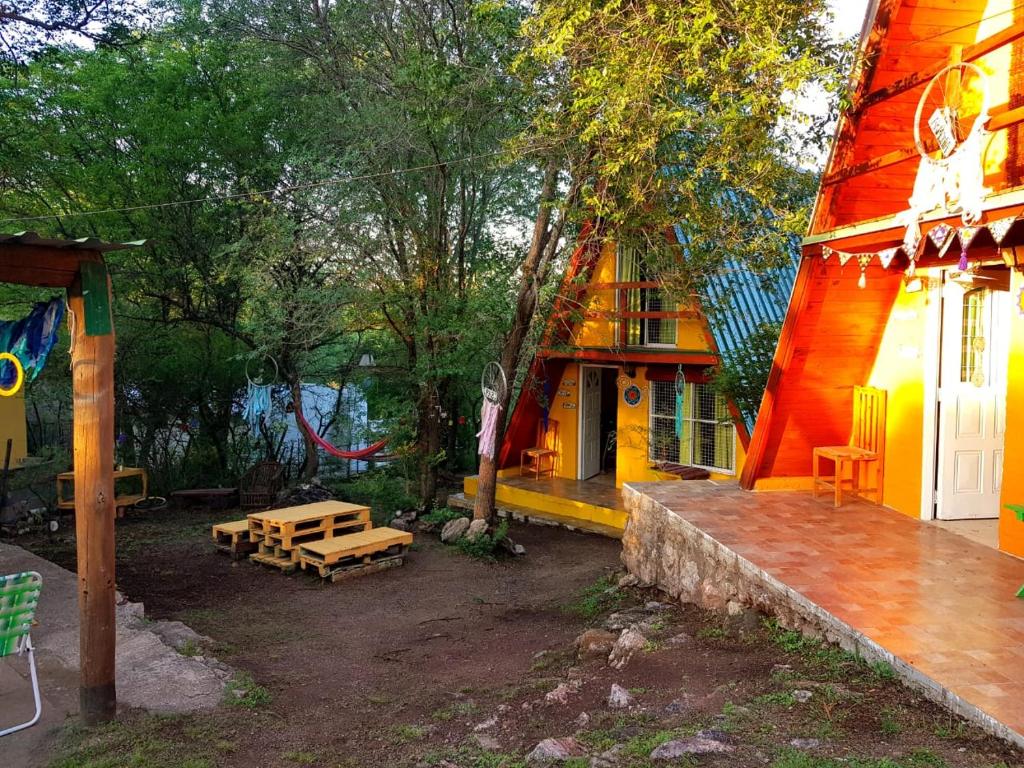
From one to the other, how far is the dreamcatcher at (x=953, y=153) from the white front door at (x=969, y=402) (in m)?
1.32

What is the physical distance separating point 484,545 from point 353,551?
1918 mm

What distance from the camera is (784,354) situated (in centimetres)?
789

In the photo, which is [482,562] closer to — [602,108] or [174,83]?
[602,108]

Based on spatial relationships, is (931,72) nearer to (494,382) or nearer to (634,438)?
(494,382)

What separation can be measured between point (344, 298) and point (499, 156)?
3.08 metres

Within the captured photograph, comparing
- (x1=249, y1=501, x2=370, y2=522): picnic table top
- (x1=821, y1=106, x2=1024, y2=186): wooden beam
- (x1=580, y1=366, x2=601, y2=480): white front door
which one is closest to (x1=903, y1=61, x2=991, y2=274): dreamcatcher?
(x1=821, y1=106, x2=1024, y2=186): wooden beam

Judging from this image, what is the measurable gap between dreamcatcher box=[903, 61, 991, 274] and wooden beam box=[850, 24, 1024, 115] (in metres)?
0.10

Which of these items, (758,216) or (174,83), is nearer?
(758,216)

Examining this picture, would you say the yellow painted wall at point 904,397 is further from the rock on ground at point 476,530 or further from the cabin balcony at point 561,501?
the rock on ground at point 476,530

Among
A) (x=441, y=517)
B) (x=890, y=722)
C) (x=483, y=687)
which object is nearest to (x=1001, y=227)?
(x=890, y=722)

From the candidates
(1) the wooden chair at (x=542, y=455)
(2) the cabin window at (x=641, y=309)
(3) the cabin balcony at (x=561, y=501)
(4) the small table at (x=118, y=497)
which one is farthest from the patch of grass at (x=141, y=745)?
(1) the wooden chair at (x=542, y=455)

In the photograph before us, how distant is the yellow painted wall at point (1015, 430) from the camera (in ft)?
19.3

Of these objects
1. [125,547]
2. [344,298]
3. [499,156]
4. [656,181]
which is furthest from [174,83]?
[656,181]

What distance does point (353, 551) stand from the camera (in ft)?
30.5
